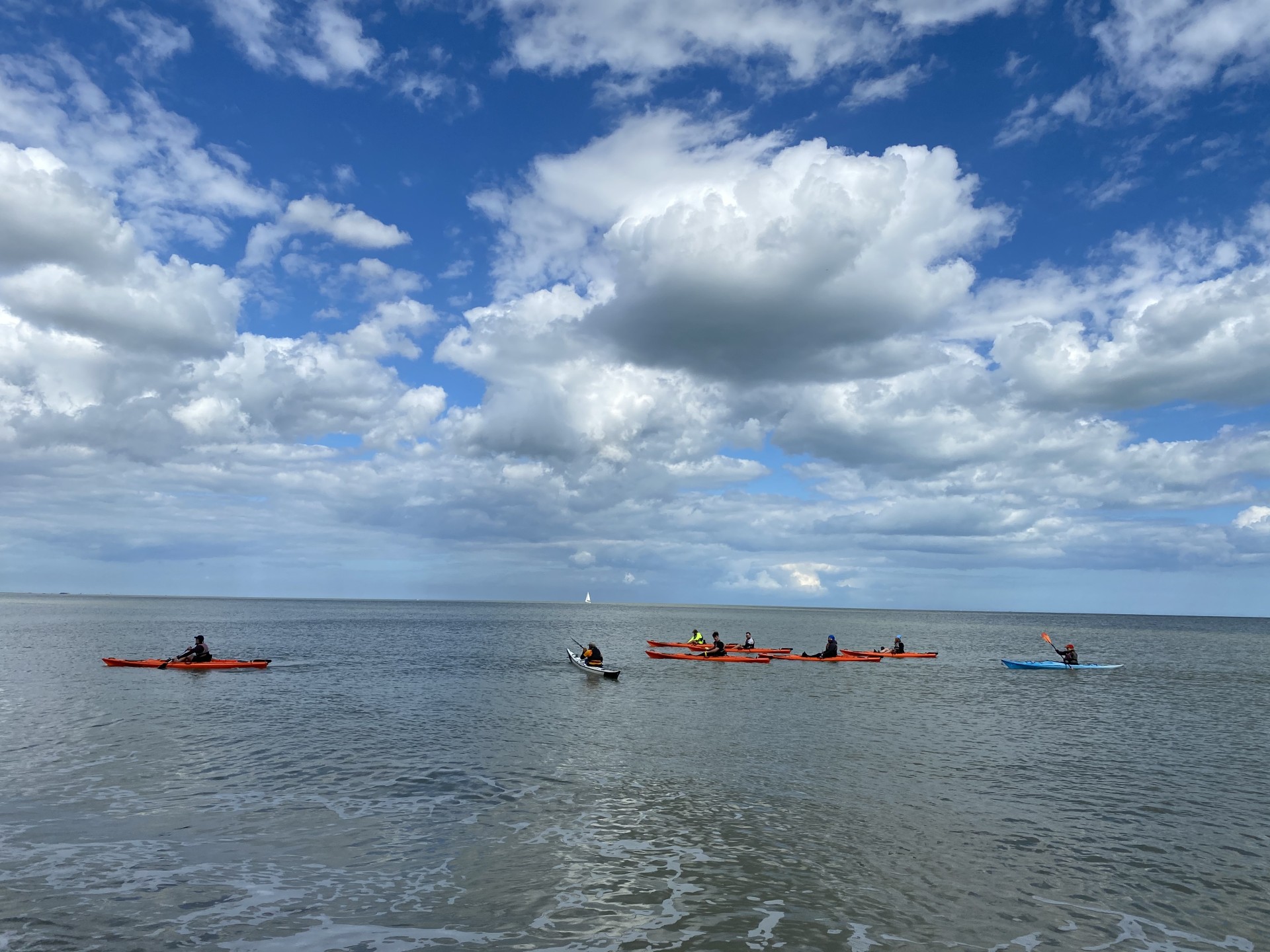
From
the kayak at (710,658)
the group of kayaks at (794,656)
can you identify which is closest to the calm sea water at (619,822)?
the kayak at (710,658)

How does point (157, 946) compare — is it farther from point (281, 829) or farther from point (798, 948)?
point (798, 948)

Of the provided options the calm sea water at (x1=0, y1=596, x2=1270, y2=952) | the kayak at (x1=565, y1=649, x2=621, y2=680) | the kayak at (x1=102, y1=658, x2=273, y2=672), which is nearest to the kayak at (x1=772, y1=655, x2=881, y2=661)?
the kayak at (x1=565, y1=649, x2=621, y2=680)

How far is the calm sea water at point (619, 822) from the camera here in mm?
13969

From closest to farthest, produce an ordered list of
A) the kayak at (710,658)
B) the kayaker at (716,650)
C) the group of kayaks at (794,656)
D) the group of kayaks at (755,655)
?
the kayak at (710,658), the group of kayaks at (755,655), the group of kayaks at (794,656), the kayaker at (716,650)

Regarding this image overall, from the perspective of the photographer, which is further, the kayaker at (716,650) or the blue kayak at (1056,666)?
the blue kayak at (1056,666)

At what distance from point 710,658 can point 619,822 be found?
4997cm

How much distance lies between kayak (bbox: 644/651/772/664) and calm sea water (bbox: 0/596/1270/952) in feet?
69.7

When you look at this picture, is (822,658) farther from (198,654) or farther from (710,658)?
(198,654)

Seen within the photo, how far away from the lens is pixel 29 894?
14.4 meters

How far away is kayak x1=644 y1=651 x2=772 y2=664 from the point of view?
67312mm

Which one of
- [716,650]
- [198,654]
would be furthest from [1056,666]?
[198,654]

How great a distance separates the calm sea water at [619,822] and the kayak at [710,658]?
69.7 feet

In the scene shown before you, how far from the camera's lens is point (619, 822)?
1989cm

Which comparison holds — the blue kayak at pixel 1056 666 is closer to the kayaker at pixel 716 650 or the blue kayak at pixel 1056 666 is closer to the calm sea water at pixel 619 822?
the calm sea water at pixel 619 822
